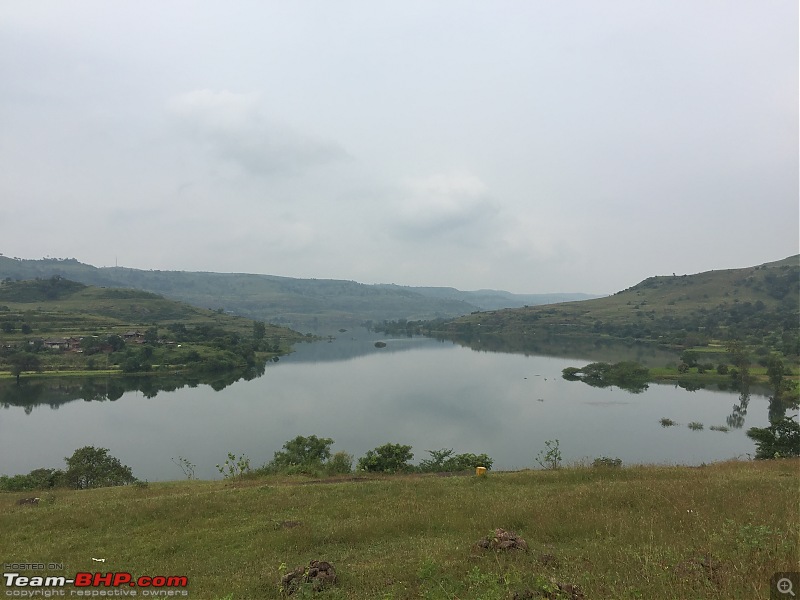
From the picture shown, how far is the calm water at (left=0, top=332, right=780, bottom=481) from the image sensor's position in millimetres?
51219

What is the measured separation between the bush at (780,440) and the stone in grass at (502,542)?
38021mm

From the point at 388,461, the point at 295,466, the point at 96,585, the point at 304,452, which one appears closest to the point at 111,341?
the point at 304,452

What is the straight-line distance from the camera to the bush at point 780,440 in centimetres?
3550

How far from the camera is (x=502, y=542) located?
400 inches

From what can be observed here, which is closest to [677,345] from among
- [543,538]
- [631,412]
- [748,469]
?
[631,412]

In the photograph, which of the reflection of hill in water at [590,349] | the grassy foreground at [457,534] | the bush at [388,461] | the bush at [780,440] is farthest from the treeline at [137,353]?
the bush at [780,440]

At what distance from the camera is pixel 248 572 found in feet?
33.3

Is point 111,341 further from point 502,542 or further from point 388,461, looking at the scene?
point 502,542

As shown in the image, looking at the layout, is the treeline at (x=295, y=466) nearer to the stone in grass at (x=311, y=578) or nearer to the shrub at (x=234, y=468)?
the shrub at (x=234, y=468)

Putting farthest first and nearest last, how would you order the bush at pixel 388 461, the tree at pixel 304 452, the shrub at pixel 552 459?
the tree at pixel 304 452, the bush at pixel 388 461, the shrub at pixel 552 459

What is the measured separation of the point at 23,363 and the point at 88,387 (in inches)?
815

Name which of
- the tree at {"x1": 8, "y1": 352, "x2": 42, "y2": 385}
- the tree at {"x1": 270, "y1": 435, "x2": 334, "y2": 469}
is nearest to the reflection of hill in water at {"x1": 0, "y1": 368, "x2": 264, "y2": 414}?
the tree at {"x1": 8, "y1": 352, "x2": 42, "y2": 385}

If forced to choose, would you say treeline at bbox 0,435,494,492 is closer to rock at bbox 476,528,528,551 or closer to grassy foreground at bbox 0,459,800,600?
grassy foreground at bbox 0,459,800,600

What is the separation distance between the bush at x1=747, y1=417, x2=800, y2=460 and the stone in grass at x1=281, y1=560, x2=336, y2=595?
138ft
